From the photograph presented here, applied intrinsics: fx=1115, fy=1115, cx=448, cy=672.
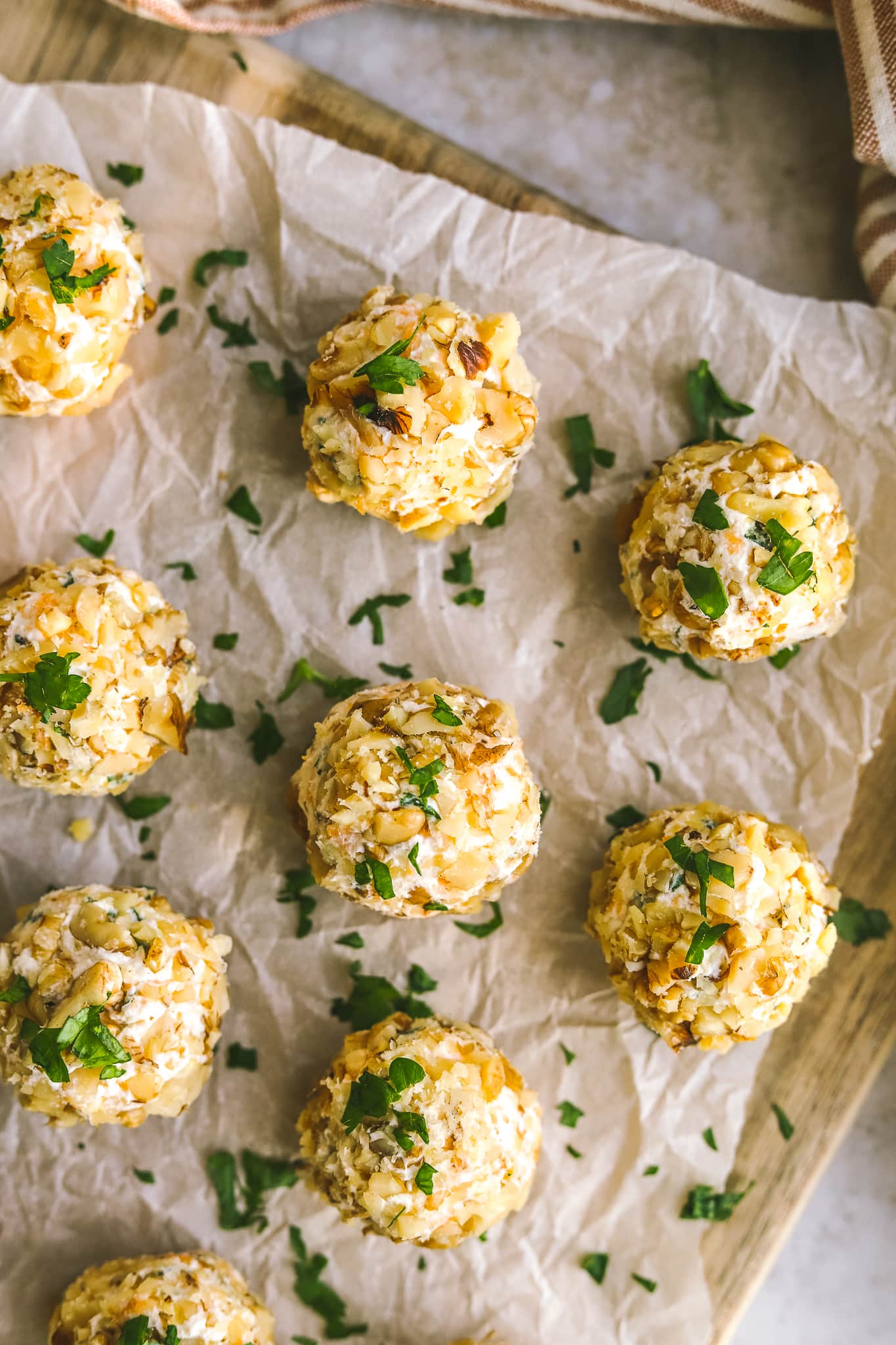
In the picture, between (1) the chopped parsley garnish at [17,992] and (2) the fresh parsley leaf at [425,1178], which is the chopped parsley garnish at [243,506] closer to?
(1) the chopped parsley garnish at [17,992]

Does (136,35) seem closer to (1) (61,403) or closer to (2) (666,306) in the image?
(1) (61,403)

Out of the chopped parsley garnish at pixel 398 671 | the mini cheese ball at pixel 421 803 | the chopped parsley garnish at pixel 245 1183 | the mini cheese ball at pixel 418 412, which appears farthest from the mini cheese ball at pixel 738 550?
the chopped parsley garnish at pixel 245 1183

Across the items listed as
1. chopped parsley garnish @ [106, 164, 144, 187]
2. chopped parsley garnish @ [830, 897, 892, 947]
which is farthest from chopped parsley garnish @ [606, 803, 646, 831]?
chopped parsley garnish @ [106, 164, 144, 187]

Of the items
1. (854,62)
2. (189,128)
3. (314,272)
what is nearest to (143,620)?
(314,272)

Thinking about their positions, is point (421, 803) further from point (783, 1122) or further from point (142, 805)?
point (783, 1122)

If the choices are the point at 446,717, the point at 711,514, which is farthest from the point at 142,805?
the point at 711,514
